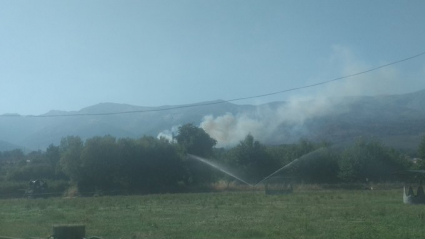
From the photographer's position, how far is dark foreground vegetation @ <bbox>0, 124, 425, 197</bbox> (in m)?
76.1

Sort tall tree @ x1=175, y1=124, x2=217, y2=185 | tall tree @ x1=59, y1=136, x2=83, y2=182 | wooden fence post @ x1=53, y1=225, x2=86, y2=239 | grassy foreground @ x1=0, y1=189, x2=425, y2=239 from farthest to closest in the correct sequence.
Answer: tall tree @ x1=175, y1=124, x2=217, y2=185, tall tree @ x1=59, y1=136, x2=83, y2=182, grassy foreground @ x1=0, y1=189, x2=425, y2=239, wooden fence post @ x1=53, y1=225, x2=86, y2=239

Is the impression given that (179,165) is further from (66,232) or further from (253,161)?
(66,232)

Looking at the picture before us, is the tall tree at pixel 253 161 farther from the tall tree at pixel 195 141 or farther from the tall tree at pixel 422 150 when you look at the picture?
the tall tree at pixel 422 150

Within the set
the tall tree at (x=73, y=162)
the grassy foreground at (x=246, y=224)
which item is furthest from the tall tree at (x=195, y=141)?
the grassy foreground at (x=246, y=224)

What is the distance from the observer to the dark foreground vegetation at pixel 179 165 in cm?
7606

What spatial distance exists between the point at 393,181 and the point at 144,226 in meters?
65.4

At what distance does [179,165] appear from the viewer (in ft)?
265

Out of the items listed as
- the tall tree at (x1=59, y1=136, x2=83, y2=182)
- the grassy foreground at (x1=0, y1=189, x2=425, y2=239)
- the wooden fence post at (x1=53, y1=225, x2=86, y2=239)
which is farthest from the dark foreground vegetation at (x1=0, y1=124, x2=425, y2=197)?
the wooden fence post at (x1=53, y1=225, x2=86, y2=239)

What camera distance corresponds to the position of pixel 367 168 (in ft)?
279

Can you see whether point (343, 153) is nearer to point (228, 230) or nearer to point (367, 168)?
point (367, 168)

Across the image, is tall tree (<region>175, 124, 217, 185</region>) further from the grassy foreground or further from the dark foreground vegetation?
the grassy foreground

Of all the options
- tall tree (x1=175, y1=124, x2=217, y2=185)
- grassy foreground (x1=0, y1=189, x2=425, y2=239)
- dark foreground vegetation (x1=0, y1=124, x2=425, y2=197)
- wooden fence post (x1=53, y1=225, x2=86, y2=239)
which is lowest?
grassy foreground (x1=0, y1=189, x2=425, y2=239)

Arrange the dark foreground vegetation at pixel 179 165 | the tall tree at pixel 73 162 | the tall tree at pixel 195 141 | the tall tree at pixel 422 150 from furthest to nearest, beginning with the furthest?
the tall tree at pixel 195 141 → the tall tree at pixel 422 150 → the tall tree at pixel 73 162 → the dark foreground vegetation at pixel 179 165

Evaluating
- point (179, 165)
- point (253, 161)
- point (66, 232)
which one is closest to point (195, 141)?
point (253, 161)
